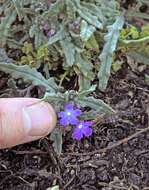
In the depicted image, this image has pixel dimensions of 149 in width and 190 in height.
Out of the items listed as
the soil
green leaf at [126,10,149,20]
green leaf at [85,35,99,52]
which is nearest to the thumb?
the soil

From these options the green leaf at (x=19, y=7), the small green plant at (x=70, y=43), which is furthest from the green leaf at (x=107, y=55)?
the green leaf at (x=19, y=7)

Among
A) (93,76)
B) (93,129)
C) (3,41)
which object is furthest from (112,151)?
(3,41)

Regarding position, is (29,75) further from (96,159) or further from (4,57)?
(96,159)

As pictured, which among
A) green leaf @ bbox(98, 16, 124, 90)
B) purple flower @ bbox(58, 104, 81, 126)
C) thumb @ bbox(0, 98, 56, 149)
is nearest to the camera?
thumb @ bbox(0, 98, 56, 149)

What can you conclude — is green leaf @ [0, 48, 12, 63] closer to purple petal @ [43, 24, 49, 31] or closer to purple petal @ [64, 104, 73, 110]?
purple petal @ [43, 24, 49, 31]

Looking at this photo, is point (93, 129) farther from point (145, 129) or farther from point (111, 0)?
point (111, 0)

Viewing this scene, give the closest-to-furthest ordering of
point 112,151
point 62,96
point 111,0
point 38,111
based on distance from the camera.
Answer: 1. point 38,111
2. point 62,96
3. point 112,151
4. point 111,0

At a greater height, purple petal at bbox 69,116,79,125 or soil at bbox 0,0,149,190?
purple petal at bbox 69,116,79,125
